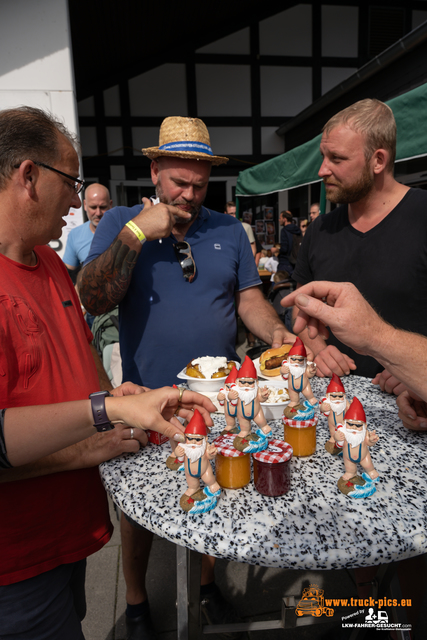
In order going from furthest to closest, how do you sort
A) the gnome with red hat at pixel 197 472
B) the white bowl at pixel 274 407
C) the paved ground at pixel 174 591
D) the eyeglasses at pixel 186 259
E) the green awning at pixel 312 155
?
the green awning at pixel 312 155 → the eyeglasses at pixel 186 259 → the paved ground at pixel 174 591 → the white bowl at pixel 274 407 → the gnome with red hat at pixel 197 472

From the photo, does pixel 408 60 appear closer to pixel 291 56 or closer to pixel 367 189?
pixel 291 56

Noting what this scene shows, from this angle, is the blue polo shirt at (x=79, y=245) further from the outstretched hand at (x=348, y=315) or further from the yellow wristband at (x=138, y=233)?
the outstretched hand at (x=348, y=315)

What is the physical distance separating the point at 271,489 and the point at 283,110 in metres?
14.6

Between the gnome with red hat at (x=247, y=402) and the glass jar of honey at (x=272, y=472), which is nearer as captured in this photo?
the glass jar of honey at (x=272, y=472)

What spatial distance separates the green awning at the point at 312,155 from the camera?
318 centimetres

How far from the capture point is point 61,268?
1686mm

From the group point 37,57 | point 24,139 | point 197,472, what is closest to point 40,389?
point 197,472

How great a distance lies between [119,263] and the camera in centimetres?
201

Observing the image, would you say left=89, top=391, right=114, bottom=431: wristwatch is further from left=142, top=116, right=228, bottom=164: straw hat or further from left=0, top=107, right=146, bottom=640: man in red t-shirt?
left=142, top=116, right=228, bottom=164: straw hat

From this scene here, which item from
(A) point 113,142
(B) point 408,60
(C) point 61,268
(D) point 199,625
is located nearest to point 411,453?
(D) point 199,625

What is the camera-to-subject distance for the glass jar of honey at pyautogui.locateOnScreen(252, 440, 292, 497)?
3.52ft

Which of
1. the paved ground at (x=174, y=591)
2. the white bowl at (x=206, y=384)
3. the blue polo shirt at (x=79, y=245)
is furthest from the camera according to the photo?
the blue polo shirt at (x=79, y=245)

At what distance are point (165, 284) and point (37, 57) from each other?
4.98 metres

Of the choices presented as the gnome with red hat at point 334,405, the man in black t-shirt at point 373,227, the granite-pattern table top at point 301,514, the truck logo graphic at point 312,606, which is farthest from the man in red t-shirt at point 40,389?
the man in black t-shirt at point 373,227
